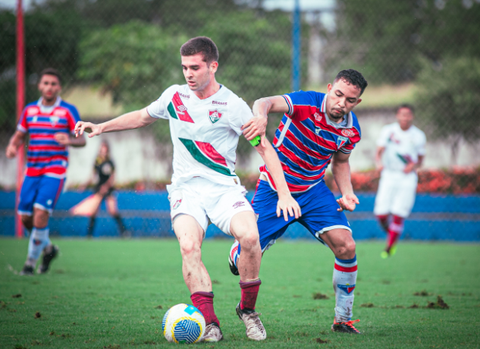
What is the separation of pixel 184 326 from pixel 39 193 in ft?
13.1

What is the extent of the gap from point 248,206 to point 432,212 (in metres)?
9.16

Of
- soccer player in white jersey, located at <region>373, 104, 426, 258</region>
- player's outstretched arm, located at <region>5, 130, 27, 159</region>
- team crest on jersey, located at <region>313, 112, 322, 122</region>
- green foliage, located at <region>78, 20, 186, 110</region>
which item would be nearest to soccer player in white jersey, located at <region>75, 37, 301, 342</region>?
team crest on jersey, located at <region>313, 112, 322, 122</region>

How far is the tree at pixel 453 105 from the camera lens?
12.4 m

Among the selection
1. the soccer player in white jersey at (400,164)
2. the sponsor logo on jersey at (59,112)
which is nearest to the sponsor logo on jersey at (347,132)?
the sponsor logo on jersey at (59,112)

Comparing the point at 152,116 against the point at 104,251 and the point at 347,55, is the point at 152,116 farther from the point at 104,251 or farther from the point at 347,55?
the point at 347,55

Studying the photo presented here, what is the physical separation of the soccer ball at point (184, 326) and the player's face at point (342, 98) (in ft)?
5.88

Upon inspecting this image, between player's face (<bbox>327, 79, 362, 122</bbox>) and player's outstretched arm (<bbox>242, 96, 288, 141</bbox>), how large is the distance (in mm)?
369

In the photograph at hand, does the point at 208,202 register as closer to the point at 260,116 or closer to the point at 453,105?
the point at 260,116

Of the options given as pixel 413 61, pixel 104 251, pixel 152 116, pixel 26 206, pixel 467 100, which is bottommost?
pixel 104 251

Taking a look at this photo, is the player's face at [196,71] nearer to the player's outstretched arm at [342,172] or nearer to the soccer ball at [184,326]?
the player's outstretched arm at [342,172]

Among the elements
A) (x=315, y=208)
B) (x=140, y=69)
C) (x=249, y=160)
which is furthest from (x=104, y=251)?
(x=315, y=208)

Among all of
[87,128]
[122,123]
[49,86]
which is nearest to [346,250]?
[122,123]

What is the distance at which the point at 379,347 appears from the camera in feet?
11.5

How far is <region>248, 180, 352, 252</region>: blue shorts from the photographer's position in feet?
13.7
